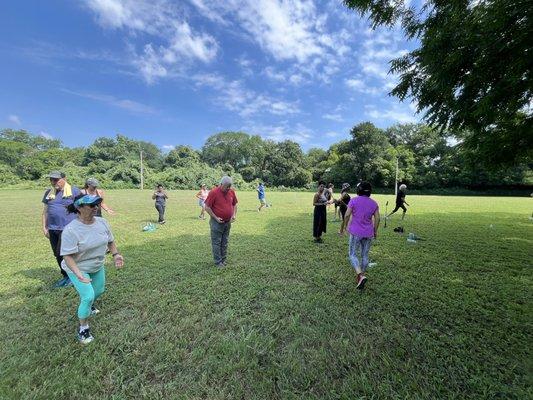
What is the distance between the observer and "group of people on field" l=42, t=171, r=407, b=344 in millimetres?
2809

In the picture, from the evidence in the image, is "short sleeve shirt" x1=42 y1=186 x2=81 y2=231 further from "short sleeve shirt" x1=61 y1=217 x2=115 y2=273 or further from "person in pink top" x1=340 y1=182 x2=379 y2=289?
"person in pink top" x1=340 y1=182 x2=379 y2=289

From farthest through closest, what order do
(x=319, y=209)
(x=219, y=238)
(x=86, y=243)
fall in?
(x=319, y=209)
(x=219, y=238)
(x=86, y=243)

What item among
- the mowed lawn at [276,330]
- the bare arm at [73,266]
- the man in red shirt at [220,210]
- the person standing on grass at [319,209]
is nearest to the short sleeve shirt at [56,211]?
the mowed lawn at [276,330]

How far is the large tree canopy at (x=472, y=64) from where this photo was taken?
3.33m

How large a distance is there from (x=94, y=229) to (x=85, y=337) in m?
1.26

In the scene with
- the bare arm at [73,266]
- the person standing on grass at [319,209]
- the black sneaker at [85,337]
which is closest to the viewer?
the bare arm at [73,266]

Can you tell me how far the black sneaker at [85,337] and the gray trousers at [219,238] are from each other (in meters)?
2.67

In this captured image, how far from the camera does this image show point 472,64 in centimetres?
400

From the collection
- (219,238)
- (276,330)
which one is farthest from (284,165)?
(276,330)

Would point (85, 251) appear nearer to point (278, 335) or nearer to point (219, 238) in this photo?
point (278, 335)

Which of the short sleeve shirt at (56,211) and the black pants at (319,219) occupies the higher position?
the short sleeve shirt at (56,211)

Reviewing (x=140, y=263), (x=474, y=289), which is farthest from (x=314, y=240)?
(x=140, y=263)

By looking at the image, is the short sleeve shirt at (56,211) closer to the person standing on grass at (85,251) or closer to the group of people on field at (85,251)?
the group of people on field at (85,251)

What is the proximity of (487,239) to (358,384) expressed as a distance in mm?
8127
